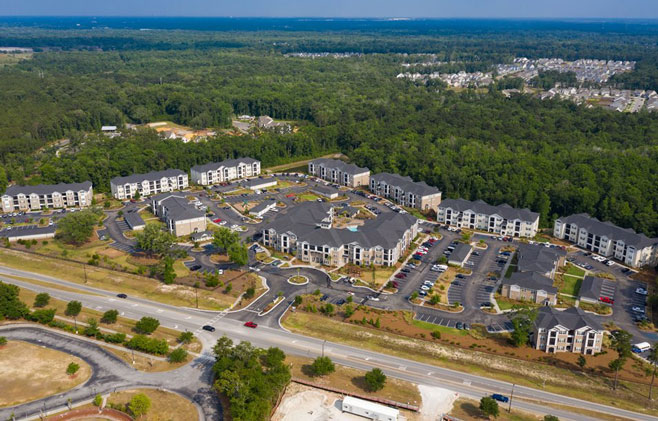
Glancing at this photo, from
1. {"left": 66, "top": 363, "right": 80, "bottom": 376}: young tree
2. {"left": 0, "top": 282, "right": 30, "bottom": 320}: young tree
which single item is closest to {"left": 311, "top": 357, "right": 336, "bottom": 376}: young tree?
{"left": 66, "top": 363, "right": 80, "bottom": 376}: young tree

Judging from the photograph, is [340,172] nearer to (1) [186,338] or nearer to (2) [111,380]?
(1) [186,338]

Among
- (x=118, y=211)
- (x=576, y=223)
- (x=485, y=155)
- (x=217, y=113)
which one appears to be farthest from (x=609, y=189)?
(x=217, y=113)

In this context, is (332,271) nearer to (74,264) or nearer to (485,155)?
(74,264)

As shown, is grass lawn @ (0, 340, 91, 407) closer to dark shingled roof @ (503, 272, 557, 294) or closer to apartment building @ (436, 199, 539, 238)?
dark shingled roof @ (503, 272, 557, 294)

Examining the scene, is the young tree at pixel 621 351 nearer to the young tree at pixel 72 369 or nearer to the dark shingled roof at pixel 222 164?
the young tree at pixel 72 369

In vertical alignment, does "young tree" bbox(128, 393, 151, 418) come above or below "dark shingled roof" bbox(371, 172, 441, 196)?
below

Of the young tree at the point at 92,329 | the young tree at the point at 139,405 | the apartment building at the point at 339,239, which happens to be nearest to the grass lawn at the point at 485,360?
the apartment building at the point at 339,239

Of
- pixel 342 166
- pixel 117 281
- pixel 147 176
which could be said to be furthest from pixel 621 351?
pixel 147 176
